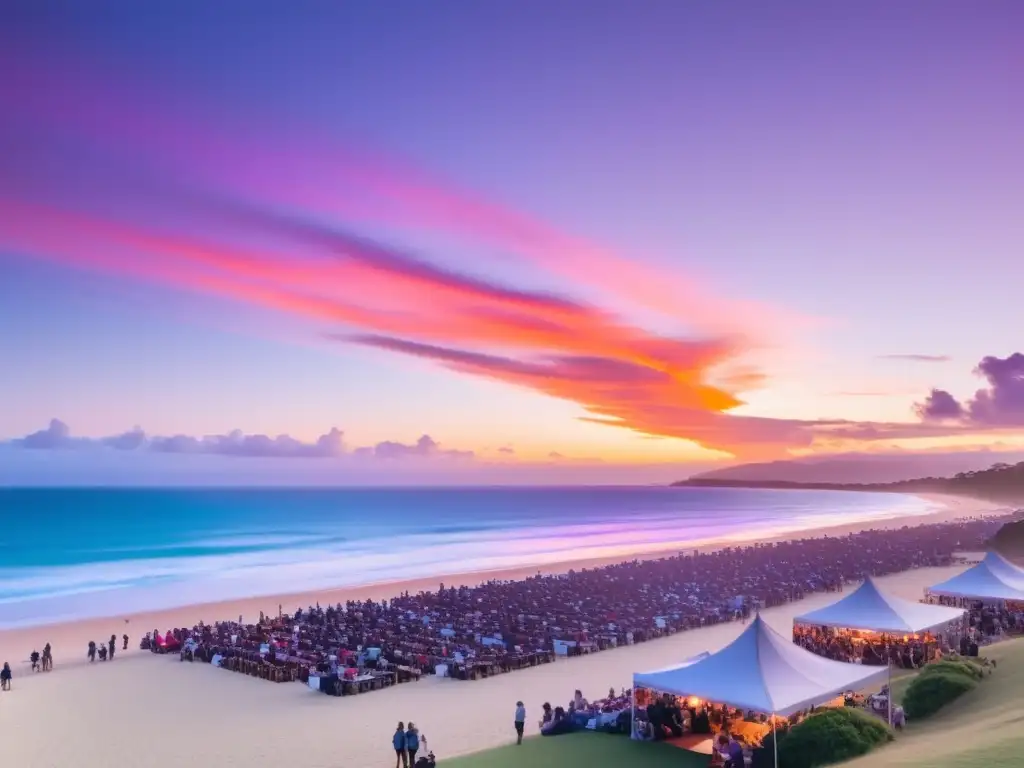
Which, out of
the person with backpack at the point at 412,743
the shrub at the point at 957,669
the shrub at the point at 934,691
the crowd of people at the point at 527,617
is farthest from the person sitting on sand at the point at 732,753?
the crowd of people at the point at 527,617

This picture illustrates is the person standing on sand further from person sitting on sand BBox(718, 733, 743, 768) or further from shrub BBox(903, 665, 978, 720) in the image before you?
shrub BBox(903, 665, 978, 720)

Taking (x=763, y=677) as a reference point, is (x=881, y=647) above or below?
below

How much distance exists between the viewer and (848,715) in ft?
42.6

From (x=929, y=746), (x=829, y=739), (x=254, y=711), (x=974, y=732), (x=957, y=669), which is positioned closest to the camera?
(x=929, y=746)

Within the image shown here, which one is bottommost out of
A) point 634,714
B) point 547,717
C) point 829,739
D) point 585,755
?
point 585,755

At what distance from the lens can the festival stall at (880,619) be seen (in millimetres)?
20219

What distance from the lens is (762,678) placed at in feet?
47.0

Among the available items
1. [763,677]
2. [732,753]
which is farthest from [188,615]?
[732,753]

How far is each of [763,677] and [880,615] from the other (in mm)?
8172

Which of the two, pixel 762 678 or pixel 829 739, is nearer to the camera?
pixel 829 739

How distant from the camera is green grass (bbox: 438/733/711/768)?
1441 cm

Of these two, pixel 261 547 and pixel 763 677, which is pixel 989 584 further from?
pixel 261 547

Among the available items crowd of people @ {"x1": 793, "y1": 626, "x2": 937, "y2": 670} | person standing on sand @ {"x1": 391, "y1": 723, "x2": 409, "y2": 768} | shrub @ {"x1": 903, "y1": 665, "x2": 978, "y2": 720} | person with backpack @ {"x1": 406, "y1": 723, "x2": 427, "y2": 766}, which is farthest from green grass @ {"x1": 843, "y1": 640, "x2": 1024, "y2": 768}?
person standing on sand @ {"x1": 391, "y1": 723, "x2": 409, "y2": 768}

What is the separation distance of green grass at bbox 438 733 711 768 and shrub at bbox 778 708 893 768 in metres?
1.86
